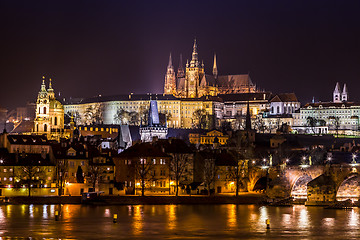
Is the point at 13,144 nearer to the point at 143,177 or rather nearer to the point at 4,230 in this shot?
the point at 143,177

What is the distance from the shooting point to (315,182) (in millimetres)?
74375

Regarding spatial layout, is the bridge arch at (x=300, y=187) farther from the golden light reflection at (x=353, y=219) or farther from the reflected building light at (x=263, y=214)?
the golden light reflection at (x=353, y=219)

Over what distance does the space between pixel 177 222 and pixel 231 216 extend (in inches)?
232

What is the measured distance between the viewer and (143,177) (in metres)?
77.8

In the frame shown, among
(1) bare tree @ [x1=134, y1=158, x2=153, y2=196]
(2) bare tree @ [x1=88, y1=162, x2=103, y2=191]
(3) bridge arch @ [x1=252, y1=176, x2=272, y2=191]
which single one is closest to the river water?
(1) bare tree @ [x1=134, y1=158, x2=153, y2=196]

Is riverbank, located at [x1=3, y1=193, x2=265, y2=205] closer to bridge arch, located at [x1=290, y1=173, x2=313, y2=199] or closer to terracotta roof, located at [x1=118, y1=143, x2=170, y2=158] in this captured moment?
bridge arch, located at [x1=290, y1=173, x2=313, y2=199]

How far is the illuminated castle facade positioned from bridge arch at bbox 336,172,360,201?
81.7 meters

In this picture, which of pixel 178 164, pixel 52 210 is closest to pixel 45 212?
pixel 52 210

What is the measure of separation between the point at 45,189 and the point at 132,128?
310 ft

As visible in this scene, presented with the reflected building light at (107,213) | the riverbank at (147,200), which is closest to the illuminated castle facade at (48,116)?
the riverbank at (147,200)

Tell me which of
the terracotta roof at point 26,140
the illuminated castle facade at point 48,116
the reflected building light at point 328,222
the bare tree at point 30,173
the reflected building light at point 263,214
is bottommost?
the reflected building light at point 328,222

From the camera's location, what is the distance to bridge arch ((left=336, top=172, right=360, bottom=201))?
249 ft

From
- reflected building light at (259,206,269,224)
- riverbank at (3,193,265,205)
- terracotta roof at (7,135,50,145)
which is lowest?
reflected building light at (259,206,269,224)

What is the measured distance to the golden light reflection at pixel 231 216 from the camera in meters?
59.9
